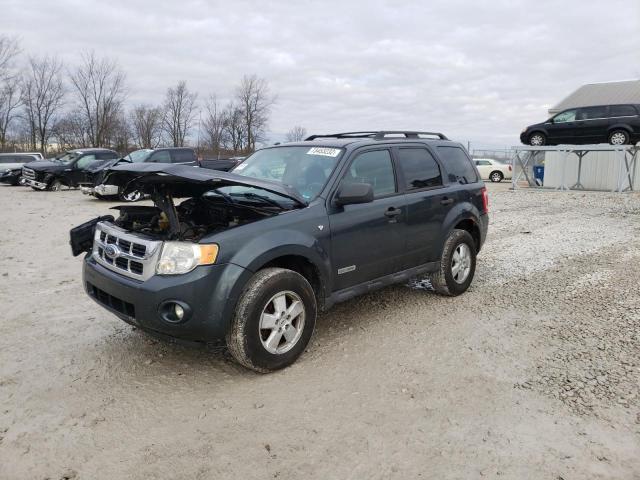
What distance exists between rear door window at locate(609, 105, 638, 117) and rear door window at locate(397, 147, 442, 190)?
56.2 feet

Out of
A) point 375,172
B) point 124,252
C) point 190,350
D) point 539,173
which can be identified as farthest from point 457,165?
point 539,173

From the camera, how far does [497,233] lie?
1034 cm

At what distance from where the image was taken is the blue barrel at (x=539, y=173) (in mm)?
24906

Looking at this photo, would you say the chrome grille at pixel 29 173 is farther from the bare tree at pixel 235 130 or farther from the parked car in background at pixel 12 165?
the bare tree at pixel 235 130

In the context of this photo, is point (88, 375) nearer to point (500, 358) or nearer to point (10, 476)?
point (10, 476)

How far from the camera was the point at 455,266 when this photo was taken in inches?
220

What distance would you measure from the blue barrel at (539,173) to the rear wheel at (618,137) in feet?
19.0

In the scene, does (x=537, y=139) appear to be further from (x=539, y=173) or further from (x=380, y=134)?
(x=380, y=134)

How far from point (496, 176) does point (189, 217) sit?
29.2 metres

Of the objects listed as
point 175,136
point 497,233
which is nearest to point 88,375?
A: point 497,233

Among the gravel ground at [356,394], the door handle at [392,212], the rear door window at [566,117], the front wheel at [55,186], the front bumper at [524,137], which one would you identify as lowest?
the gravel ground at [356,394]

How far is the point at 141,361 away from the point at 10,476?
1417 millimetres

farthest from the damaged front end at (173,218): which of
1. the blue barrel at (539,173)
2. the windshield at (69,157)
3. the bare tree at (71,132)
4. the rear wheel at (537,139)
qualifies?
the bare tree at (71,132)

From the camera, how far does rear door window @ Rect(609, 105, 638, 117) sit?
60.6ft
